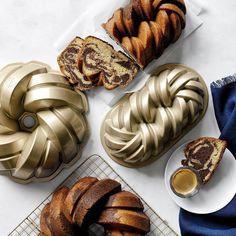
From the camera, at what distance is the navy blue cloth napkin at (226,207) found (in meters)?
1.57

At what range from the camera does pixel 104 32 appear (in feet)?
5.39

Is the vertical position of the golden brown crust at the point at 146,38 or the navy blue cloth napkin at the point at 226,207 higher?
the golden brown crust at the point at 146,38

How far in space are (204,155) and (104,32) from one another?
45 centimetres

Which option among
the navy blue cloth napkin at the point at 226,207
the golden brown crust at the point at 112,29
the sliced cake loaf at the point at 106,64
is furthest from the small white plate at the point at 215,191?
the golden brown crust at the point at 112,29

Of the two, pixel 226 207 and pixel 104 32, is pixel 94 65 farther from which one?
pixel 226 207

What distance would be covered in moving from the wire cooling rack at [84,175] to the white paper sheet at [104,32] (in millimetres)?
180

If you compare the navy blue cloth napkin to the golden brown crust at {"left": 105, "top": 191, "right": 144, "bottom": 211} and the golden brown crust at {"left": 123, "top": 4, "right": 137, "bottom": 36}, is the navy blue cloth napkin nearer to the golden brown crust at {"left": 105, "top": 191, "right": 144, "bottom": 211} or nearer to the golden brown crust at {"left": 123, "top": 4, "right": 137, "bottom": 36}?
the golden brown crust at {"left": 105, "top": 191, "right": 144, "bottom": 211}

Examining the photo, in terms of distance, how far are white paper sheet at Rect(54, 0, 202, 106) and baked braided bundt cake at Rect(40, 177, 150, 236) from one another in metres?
0.26

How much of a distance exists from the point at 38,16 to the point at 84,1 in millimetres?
141

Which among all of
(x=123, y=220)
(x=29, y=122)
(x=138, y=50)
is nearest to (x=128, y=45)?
(x=138, y=50)

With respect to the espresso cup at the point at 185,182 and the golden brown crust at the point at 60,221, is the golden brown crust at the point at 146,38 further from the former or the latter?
the golden brown crust at the point at 60,221

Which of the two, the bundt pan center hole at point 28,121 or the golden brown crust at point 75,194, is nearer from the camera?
the golden brown crust at point 75,194

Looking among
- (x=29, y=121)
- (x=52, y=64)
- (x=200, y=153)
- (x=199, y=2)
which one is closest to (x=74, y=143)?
(x=29, y=121)

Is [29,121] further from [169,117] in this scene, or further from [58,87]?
[169,117]
